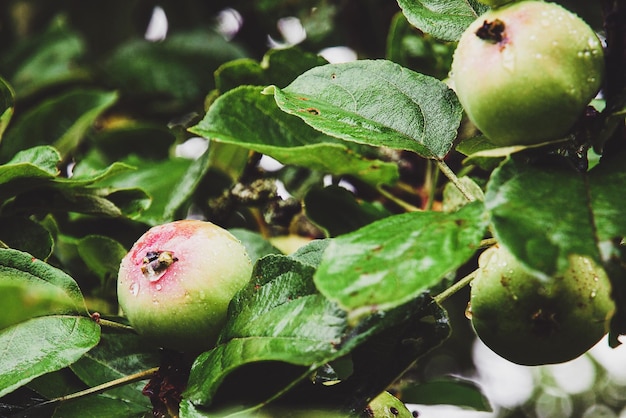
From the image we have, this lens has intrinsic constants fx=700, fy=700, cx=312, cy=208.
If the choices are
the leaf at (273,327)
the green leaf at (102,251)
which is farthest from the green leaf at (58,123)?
the leaf at (273,327)

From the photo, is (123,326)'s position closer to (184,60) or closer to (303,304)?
(303,304)

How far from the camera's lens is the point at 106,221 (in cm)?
116

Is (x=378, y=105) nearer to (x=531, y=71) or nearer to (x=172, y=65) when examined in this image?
(x=531, y=71)

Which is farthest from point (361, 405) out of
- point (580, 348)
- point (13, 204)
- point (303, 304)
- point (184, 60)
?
point (184, 60)

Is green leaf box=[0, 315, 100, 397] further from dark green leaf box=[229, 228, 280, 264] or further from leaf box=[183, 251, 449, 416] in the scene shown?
dark green leaf box=[229, 228, 280, 264]

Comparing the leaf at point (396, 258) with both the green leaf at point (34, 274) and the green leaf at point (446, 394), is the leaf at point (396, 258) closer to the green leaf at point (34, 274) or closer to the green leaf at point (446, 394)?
the green leaf at point (34, 274)

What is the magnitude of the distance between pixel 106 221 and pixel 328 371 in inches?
22.6

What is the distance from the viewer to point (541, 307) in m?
0.62

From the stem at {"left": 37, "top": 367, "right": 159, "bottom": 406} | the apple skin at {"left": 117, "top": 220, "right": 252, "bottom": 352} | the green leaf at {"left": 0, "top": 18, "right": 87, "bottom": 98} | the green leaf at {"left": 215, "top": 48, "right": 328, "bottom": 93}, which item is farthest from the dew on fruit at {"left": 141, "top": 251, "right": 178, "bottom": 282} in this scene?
the green leaf at {"left": 0, "top": 18, "right": 87, "bottom": 98}


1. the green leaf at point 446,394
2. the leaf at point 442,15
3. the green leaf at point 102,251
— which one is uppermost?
the leaf at point 442,15

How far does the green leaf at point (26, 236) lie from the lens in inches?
33.3

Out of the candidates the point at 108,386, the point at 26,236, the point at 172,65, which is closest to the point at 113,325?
the point at 108,386

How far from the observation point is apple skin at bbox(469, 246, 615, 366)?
606 millimetres

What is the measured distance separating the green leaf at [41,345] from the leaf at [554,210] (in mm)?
408
